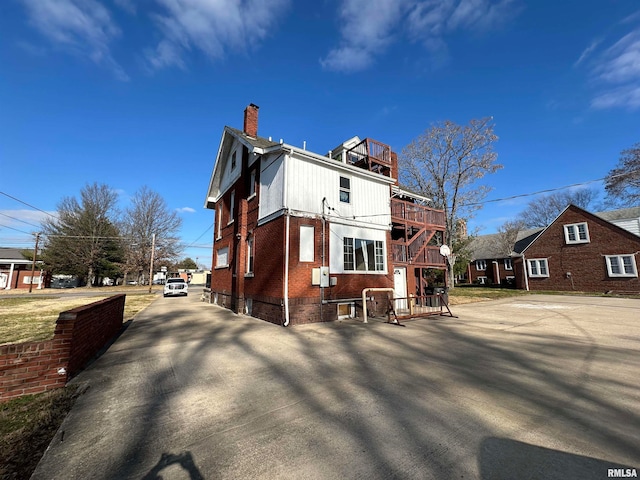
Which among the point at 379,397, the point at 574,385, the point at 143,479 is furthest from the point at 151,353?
the point at 574,385

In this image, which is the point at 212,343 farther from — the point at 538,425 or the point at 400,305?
the point at 400,305

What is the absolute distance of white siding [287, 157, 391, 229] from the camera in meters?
11.3

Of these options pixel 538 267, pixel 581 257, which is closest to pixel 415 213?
pixel 581 257

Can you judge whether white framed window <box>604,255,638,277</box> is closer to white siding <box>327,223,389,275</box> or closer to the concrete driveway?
the concrete driveway

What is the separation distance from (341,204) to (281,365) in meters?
8.41

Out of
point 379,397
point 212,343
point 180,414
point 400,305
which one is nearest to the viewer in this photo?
point 180,414

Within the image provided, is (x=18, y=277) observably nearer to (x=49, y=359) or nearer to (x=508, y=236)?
(x=49, y=359)

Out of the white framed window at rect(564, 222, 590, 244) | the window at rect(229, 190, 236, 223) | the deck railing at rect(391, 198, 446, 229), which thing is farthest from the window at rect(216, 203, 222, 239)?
the white framed window at rect(564, 222, 590, 244)

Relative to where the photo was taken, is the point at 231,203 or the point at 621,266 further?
the point at 621,266

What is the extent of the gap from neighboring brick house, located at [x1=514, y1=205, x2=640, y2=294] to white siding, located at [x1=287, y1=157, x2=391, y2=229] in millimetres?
24499

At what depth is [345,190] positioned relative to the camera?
13031mm

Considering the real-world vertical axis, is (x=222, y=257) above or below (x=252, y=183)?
below

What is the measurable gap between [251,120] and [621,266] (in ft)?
109

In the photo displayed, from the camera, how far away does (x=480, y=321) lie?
11086mm
